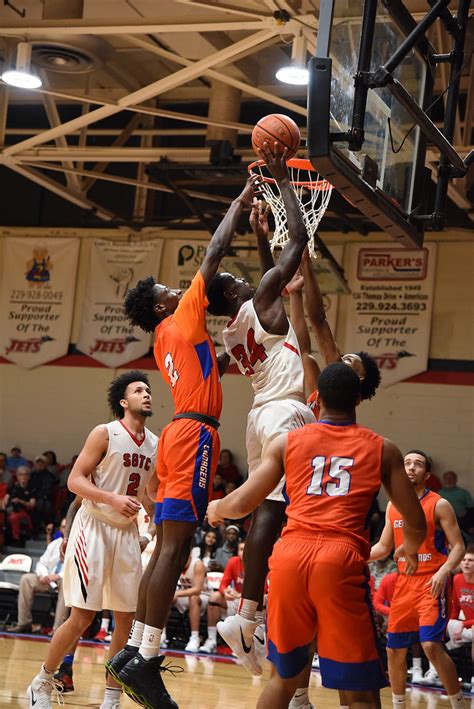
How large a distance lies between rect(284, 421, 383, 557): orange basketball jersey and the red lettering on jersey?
4.75ft

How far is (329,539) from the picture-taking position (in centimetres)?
464

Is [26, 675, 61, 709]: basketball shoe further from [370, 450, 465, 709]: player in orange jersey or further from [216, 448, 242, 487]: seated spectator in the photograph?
[216, 448, 242, 487]: seated spectator

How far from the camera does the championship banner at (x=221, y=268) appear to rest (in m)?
16.0

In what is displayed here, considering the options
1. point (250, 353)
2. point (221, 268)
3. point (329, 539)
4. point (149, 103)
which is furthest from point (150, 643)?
point (149, 103)

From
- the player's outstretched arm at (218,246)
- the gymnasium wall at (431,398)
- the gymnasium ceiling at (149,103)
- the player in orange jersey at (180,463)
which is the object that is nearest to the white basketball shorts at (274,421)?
the player in orange jersey at (180,463)

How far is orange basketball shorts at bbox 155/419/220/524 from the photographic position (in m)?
5.88

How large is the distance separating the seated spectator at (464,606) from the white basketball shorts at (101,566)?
535cm

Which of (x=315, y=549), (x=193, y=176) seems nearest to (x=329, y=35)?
(x=315, y=549)

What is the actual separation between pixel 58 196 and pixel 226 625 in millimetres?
15786

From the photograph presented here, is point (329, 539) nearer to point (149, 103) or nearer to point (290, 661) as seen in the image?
point (290, 661)

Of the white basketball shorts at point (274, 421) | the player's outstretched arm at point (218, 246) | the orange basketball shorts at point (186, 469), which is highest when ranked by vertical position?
the player's outstretched arm at point (218, 246)

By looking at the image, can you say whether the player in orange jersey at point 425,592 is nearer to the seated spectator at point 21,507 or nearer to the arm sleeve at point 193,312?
the arm sleeve at point 193,312

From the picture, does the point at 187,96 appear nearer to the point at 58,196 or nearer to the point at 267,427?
the point at 58,196

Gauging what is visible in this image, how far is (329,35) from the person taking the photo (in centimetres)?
546
